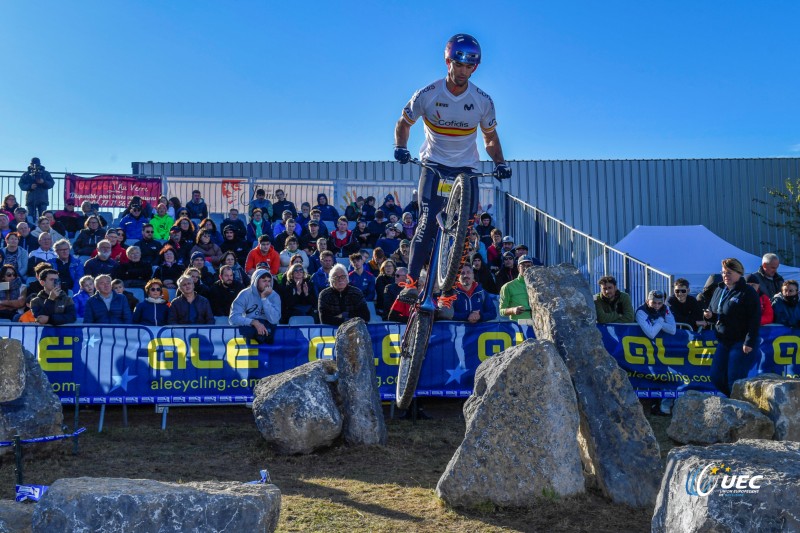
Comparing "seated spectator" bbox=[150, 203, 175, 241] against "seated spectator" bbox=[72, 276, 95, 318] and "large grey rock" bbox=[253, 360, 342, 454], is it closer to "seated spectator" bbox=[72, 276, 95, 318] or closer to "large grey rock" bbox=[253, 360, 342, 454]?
"seated spectator" bbox=[72, 276, 95, 318]

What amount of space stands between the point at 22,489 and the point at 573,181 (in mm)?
21224

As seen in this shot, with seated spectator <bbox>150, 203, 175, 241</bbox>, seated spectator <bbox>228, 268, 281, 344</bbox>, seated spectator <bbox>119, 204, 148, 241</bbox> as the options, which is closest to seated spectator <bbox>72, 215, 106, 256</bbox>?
seated spectator <bbox>119, 204, 148, 241</bbox>

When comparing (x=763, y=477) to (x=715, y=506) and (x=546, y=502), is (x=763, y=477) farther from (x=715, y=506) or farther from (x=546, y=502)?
(x=546, y=502)

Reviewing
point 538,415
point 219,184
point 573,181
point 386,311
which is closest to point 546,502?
point 538,415

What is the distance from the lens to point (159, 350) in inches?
404

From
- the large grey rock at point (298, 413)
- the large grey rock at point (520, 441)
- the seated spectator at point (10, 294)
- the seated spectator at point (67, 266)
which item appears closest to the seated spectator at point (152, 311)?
the seated spectator at point (10, 294)

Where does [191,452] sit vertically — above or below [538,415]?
below

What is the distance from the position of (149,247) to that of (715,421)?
9.80m

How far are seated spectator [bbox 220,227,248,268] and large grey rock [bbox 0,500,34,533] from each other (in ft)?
32.3

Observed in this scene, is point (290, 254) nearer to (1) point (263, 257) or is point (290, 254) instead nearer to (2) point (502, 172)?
(1) point (263, 257)

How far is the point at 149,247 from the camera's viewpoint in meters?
14.2

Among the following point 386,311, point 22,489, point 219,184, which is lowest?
point 22,489

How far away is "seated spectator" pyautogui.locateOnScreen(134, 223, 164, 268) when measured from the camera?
46.0 ft

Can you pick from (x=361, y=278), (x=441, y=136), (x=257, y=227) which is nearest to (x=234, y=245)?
(x=257, y=227)
